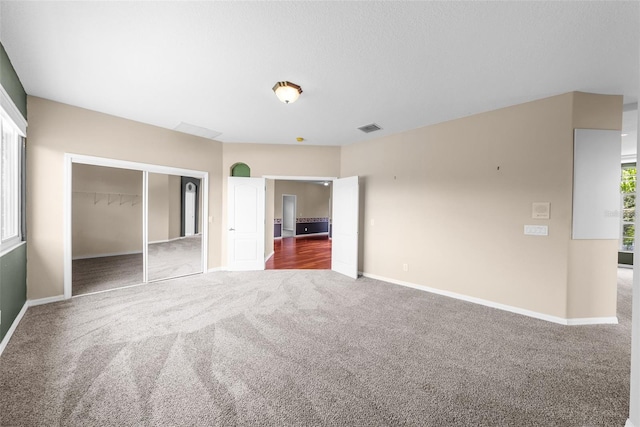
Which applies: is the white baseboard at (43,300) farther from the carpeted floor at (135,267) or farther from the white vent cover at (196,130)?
the white vent cover at (196,130)

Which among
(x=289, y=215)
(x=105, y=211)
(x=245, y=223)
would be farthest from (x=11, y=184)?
(x=289, y=215)

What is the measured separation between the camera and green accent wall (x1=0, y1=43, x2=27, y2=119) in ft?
7.68

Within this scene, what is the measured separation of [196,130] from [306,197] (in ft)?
23.8

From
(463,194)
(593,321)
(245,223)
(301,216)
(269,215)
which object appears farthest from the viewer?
(301,216)

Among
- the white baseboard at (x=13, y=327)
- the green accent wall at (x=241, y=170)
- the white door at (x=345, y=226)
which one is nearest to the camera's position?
the white baseboard at (x=13, y=327)

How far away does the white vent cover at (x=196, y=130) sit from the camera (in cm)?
427

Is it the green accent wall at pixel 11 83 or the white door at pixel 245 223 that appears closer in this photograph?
the green accent wall at pixel 11 83

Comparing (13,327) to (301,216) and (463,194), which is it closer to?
(463,194)

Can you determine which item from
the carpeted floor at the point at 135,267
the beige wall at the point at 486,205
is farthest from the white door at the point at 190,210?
the beige wall at the point at 486,205

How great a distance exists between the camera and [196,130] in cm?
448

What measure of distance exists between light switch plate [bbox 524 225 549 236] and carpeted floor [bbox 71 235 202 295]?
17.9 ft

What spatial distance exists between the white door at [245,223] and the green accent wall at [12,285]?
2771mm

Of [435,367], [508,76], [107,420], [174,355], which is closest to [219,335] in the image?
[174,355]

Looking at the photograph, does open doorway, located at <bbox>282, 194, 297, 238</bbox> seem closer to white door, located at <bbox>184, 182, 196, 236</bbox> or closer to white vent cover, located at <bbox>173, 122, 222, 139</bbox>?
white door, located at <bbox>184, 182, 196, 236</bbox>
